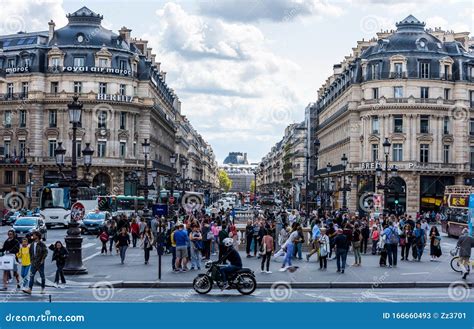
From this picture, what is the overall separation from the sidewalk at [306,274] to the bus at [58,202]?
25554 millimetres

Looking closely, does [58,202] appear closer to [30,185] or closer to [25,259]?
[30,185]

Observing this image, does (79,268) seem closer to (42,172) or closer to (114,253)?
(114,253)

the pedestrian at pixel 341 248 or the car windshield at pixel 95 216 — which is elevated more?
the car windshield at pixel 95 216

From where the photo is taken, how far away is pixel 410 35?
7931cm

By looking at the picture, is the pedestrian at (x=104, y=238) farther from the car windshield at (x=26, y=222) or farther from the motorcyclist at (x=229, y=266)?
the motorcyclist at (x=229, y=266)

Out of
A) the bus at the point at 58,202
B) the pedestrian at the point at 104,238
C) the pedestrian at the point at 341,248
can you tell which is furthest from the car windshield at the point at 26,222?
the pedestrian at the point at 341,248

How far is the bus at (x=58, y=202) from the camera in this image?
186 feet

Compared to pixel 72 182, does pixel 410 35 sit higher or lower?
higher

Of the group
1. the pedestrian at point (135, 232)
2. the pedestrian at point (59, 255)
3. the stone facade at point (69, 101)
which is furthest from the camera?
the stone facade at point (69, 101)

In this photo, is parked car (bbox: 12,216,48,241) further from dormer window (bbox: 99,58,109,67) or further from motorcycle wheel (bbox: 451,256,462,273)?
dormer window (bbox: 99,58,109,67)

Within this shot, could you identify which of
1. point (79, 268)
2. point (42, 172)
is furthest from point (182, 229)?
point (42, 172)

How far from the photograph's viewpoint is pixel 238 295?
68.8 ft

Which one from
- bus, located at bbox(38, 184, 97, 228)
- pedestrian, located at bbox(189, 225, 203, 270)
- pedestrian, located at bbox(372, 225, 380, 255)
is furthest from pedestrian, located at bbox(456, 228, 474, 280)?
bus, located at bbox(38, 184, 97, 228)
